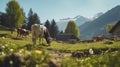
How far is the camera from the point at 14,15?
9800 centimetres

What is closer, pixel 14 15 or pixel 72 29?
pixel 14 15

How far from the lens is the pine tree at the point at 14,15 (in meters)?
97.3

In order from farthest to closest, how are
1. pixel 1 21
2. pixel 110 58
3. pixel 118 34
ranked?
pixel 1 21 < pixel 118 34 < pixel 110 58

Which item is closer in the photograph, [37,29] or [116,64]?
[116,64]

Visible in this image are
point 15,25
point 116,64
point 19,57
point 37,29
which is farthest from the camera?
point 15,25

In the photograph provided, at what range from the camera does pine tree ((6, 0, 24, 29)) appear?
97.3m

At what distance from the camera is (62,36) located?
120 m

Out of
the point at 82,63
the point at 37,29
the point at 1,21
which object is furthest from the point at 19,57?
the point at 1,21

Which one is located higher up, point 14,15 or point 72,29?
point 14,15

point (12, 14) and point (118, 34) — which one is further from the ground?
point (12, 14)

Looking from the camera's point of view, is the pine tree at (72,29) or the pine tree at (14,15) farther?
the pine tree at (72,29)

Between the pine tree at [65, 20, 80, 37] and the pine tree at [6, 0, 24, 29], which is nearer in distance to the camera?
the pine tree at [6, 0, 24, 29]

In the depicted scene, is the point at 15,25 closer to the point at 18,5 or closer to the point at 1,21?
the point at 18,5

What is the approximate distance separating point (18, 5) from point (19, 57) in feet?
302
